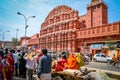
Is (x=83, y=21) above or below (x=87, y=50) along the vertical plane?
above

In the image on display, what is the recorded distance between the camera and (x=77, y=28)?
55375 mm

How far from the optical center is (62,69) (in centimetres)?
911

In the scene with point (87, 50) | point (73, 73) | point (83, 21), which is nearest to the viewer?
point (73, 73)

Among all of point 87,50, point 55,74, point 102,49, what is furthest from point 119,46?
point 55,74

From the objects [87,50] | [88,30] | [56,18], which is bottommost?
[87,50]

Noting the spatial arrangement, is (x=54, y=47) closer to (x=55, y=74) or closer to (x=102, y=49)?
(x=102, y=49)

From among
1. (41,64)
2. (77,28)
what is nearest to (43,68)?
(41,64)

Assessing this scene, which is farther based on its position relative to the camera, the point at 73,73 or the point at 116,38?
the point at 116,38

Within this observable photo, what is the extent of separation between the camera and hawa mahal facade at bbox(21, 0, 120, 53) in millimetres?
43594

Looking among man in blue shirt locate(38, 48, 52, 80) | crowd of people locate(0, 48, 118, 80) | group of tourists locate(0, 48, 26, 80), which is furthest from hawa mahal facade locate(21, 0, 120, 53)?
man in blue shirt locate(38, 48, 52, 80)

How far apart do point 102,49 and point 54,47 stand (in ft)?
85.6

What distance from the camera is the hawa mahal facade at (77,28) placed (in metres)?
43.6

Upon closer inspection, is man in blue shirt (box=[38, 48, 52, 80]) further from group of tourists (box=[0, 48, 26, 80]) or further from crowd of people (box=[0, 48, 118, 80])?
group of tourists (box=[0, 48, 26, 80])

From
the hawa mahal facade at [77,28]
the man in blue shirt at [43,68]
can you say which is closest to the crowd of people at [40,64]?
the man in blue shirt at [43,68]
